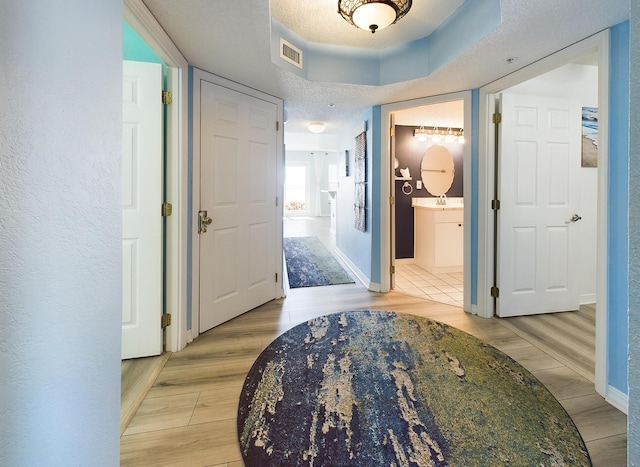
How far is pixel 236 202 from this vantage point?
2.72 m

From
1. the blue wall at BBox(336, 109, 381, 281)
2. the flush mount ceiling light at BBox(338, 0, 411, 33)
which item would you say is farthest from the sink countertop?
the flush mount ceiling light at BBox(338, 0, 411, 33)

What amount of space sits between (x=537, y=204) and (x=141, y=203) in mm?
3323

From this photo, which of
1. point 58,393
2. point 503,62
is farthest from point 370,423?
point 503,62

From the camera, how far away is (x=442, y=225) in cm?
443

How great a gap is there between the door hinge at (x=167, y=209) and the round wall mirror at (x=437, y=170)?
404 centimetres

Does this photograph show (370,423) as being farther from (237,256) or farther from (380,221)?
(380,221)

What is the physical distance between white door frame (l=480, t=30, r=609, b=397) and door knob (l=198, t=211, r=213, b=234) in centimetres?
245

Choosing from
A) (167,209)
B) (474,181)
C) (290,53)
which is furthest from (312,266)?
(290,53)

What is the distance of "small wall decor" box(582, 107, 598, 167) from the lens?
291cm

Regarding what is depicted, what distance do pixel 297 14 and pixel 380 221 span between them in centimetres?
213

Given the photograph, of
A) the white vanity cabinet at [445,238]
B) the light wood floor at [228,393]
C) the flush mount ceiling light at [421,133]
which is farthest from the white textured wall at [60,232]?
the flush mount ceiling light at [421,133]

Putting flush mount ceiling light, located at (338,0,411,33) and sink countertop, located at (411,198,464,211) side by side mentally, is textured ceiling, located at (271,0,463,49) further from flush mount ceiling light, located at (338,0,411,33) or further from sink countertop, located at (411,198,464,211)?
sink countertop, located at (411,198,464,211)

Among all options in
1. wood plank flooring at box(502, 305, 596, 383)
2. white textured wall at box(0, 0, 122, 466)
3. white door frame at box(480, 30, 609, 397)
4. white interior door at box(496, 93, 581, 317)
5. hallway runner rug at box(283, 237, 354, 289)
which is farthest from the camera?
hallway runner rug at box(283, 237, 354, 289)

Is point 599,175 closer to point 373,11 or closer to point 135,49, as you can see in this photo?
point 373,11
